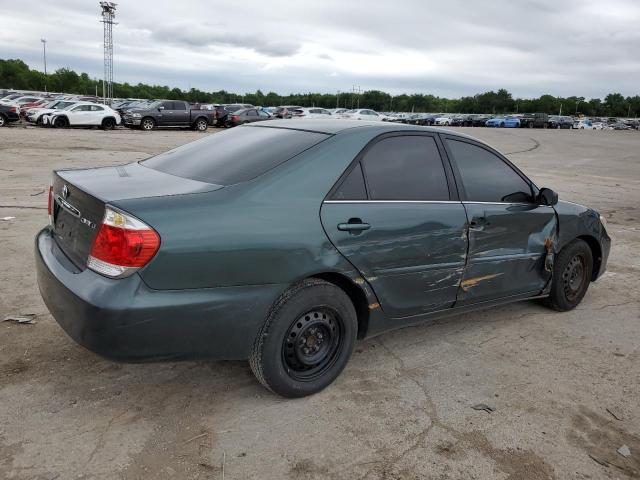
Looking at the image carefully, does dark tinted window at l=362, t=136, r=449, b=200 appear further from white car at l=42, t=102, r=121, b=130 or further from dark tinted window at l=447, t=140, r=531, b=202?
white car at l=42, t=102, r=121, b=130

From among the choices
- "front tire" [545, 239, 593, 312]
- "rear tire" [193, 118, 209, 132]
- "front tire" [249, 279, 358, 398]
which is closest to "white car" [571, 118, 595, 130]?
"rear tire" [193, 118, 209, 132]

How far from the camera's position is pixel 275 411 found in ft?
10.4

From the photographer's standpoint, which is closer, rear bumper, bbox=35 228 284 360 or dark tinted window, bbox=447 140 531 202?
rear bumper, bbox=35 228 284 360

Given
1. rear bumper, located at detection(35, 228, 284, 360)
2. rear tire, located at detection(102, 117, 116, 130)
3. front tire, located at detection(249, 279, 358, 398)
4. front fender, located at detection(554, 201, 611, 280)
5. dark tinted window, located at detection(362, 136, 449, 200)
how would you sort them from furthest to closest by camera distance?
1. rear tire, located at detection(102, 117, 116, 130)
2. front fender, located at detection(554, 201, 611, 280)
3. dark tinted window, located at detection(362, 136, 449, 200)
4. front tire, located at detection(249, 279, 358, 398)
5. rear bumper, located at detection(35, 228, 284, 360)

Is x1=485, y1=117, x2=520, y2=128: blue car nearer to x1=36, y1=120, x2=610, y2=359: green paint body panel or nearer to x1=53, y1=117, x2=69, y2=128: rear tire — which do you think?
x1=53, y1=117, x2=69, y2=128: rear tire

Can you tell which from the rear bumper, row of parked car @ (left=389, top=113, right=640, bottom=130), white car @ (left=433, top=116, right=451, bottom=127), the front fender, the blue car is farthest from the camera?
white car @ (left=433, top=116, right=451, bottom=127)

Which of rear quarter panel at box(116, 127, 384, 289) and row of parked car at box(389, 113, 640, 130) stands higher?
row of parked car at box(389, 113, 640, 130)

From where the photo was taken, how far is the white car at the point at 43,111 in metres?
28.5

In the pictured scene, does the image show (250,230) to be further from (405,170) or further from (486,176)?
(486,176)

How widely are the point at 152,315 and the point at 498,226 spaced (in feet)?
8.54

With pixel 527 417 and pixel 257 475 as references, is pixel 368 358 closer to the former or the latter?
pixel 527 417

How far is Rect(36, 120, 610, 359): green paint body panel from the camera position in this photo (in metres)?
2.71

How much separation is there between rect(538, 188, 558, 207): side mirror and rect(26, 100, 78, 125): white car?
94.8ft

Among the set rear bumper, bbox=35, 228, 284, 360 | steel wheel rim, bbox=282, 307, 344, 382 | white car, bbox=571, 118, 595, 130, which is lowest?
steel wheel rim, bbox=282, 307, 344, 382
